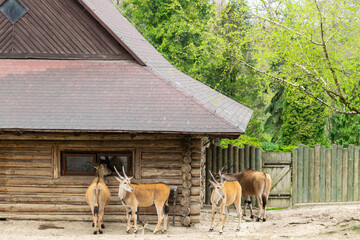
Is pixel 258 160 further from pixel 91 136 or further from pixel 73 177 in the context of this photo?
pixel 73 177

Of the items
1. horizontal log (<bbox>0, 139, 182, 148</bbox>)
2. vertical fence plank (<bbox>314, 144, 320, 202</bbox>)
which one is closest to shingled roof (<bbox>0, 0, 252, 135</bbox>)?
horizontal log (<bbox>0, 139, 182, 148</bbox>)

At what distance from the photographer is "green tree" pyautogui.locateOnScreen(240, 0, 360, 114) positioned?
11086mm

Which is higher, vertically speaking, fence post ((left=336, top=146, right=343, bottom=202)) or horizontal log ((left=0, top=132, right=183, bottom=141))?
horizontal log ((left=0, top=132, right=183, bottom=141))

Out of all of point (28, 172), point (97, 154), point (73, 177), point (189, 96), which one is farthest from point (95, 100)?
point (28, 172)

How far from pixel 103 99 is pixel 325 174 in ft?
23.9

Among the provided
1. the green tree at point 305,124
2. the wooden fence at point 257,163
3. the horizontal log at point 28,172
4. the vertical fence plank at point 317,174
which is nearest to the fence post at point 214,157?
the wooden fence at point 257,163

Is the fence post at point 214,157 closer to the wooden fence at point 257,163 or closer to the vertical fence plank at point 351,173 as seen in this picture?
the wooden fence at point 257,163

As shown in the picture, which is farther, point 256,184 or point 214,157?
point 214,157

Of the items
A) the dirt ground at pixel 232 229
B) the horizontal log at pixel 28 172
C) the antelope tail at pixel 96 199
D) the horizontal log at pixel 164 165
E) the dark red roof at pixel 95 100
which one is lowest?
the dirt ground at pixel 232 229

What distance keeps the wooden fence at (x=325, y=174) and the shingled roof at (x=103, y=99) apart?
3.40m

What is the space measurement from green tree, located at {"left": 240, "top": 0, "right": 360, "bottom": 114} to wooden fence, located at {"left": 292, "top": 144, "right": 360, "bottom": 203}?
340 centimetres

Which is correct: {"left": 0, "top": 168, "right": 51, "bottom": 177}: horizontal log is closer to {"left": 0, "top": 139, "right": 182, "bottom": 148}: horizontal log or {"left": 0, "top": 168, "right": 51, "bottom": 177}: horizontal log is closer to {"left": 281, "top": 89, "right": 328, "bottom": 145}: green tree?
{"left": 0, "top": 139, "right": 182, "bottom": 148}: horizontal log

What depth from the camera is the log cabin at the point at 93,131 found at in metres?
11.7

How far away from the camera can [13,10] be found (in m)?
14.0
